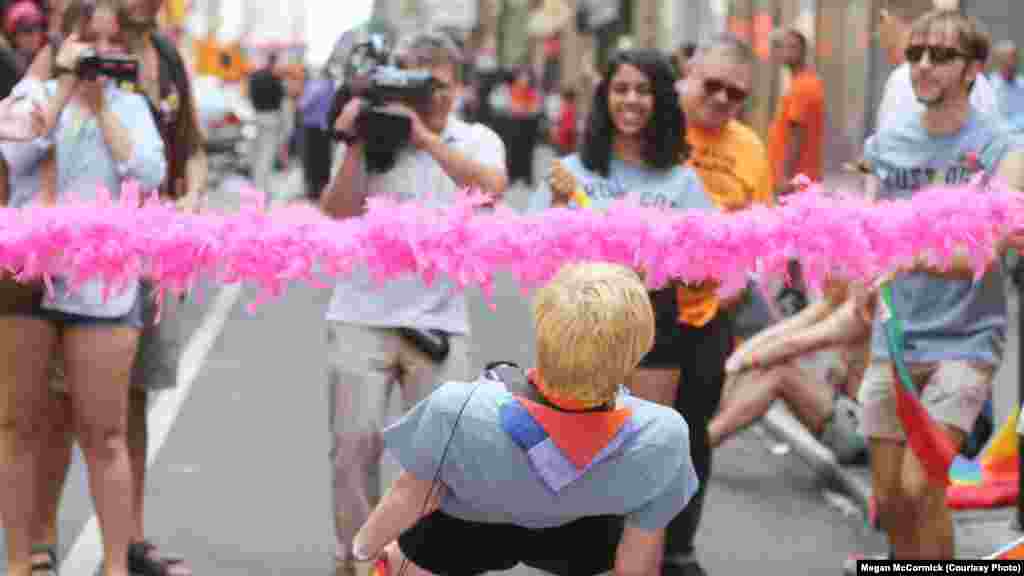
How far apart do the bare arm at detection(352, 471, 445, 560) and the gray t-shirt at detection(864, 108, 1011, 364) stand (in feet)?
9.42

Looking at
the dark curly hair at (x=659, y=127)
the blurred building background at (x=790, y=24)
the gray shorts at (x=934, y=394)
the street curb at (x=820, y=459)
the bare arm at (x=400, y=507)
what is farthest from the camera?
the blurred building background at (x=790, y=24)

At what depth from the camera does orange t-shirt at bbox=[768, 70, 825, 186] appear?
15.1m

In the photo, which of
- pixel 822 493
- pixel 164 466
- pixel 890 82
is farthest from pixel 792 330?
pixel 164 466

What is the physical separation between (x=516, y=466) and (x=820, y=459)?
5803 mm

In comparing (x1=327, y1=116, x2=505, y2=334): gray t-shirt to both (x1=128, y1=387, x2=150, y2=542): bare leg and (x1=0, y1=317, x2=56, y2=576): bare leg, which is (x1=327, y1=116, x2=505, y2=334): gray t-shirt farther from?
(x1=0, y1=317, x2=56, y2=576): bare leg

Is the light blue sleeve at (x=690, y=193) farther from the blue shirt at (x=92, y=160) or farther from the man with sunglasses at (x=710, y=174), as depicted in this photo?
the blue shirt at (x=92, y=160)

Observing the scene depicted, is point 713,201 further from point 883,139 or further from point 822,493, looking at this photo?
point 822,493

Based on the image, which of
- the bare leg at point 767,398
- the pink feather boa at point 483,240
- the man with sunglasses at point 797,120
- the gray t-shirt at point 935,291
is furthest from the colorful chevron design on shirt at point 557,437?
the man with sunglasses at point 797,120

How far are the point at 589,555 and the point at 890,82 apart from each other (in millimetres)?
3430

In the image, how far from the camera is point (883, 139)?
6875 millimetres

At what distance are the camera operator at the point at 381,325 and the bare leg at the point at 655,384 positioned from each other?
1.77 feet

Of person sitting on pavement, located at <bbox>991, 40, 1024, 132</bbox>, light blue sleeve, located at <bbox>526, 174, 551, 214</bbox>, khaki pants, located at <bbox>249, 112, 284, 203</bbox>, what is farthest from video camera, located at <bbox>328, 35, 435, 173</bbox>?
khaki pants, located at <bbox>249, 112, 284, 203</bbox>

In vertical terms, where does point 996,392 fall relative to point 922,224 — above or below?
below

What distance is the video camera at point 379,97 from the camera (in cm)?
661
